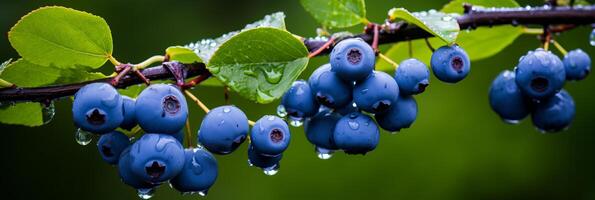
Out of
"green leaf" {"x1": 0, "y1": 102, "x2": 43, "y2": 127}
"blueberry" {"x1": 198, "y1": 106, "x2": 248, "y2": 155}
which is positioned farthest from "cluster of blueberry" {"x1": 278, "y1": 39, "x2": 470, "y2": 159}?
"green leaf" {"x1": 0, "y1": 102, "x2": 43, "y2": 127}

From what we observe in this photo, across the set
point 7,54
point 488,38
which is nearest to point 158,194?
point 7,54

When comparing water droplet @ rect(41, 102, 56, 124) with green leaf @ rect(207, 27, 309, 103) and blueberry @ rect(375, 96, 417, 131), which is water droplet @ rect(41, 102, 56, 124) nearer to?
green leaf @ rect(207, 27, 309, 103)

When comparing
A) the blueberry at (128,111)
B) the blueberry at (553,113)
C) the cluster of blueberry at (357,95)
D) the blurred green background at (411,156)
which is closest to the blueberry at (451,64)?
the cluster of blueberry at (357,95)

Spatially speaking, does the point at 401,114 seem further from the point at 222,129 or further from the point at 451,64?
the point at 222,129

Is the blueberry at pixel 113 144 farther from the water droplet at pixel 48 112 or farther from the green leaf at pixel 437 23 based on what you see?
the green leaf at pixel 437 23

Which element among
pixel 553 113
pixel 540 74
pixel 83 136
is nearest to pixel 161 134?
pixel 83 136

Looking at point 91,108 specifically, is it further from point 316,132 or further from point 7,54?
point 7,54

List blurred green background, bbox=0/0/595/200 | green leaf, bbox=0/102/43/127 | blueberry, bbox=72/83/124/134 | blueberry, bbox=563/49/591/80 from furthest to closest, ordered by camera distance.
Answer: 1. blurred green background, bbox=0/0/595/200
2. blueberry, bbox=563/49/591/80
3. green leaf, bbox=0/102/43/127
4. blueberry, bbox=72/83/124/134
